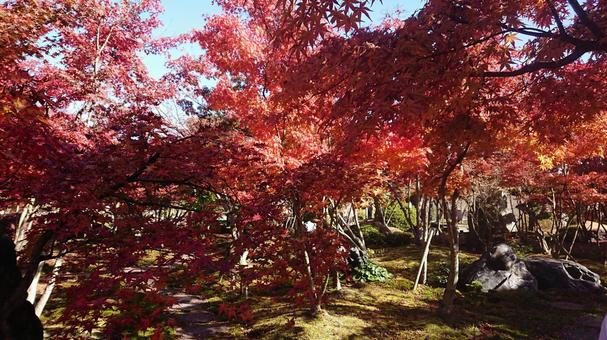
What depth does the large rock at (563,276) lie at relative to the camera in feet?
36.3

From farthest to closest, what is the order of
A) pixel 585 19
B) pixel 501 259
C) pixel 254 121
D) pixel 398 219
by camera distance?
pixel 398 219 < pixel 501 259 < pixel 254 121 < pixel 585 19

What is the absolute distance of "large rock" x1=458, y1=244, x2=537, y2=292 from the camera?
Result: 1113 centimetres

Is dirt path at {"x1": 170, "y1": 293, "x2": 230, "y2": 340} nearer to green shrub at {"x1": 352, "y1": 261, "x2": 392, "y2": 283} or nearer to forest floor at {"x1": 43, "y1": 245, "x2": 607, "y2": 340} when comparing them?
forest floor at {"x1": 43, "y1": 245, "x2": 607, "y2": 340}

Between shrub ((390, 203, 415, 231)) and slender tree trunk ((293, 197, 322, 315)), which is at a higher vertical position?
shrub ((390, 203, 415, 231))

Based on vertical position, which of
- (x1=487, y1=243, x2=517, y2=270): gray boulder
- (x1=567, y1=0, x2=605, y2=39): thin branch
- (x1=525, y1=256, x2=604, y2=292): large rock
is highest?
(x1=567, y1=0, x2=605, y2=39): thin branch

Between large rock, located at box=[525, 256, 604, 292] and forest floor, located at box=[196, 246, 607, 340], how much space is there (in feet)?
1.37

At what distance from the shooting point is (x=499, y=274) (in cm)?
1140

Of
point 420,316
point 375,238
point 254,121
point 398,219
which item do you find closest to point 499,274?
point 420,316

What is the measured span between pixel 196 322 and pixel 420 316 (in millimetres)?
5368

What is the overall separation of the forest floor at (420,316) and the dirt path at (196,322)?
234 mm

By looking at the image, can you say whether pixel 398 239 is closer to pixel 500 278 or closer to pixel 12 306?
pixel 500 278

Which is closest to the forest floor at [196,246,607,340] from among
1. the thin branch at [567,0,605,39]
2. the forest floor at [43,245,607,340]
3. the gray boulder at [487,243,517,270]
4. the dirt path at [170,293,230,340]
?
the forest floor at [43,245,607,340]

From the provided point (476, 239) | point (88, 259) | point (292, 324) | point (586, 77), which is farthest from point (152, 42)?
point (476, 239)

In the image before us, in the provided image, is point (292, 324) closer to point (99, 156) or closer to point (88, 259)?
point (88, 259)
